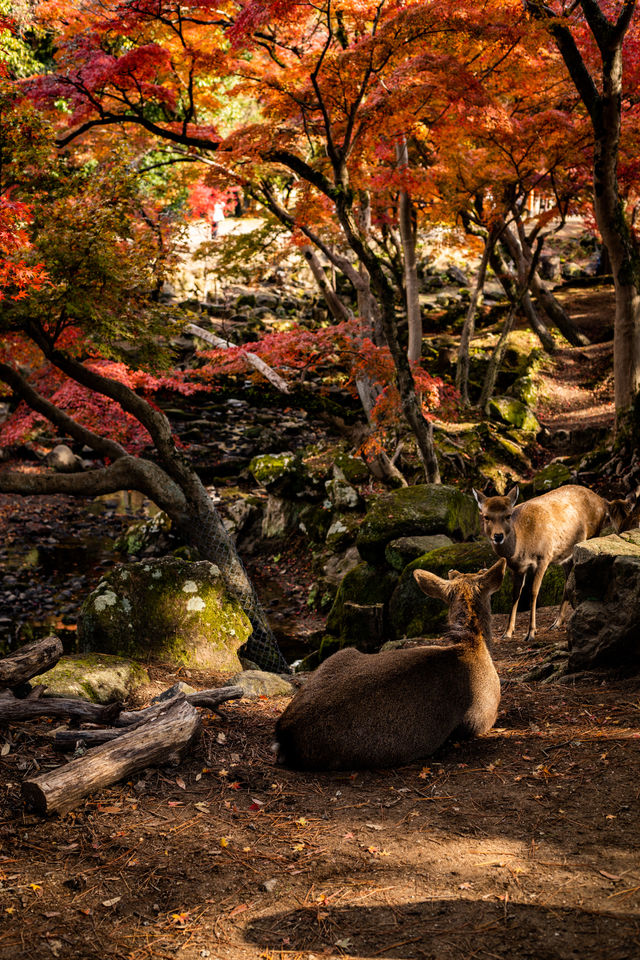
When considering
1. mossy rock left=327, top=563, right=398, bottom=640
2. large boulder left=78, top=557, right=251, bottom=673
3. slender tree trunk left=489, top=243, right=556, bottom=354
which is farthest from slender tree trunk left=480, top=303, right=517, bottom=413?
large boulder left=78, top=557, right=251, bottom=673

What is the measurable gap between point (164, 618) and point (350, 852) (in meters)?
4.00

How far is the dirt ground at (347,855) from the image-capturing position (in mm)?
2561

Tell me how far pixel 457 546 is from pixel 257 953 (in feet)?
19.2

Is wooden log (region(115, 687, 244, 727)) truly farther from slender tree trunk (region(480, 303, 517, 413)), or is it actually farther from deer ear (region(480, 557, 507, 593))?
slender tree trunk (region(480, 303, 517, 413))

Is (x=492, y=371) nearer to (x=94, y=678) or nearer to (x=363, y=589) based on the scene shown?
(x=363, y=589)

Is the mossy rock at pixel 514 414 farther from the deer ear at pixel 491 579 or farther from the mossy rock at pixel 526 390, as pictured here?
the deer ear at pixel 491 579

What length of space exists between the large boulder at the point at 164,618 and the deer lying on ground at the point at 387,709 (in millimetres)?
2645

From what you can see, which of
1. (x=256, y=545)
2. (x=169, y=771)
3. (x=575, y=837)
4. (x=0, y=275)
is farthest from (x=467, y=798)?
(x=256, y=545)

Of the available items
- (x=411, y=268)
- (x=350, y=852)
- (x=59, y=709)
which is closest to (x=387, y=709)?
(x=350, y=852)

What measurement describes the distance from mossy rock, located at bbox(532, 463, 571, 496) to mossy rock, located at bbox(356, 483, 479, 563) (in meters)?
1.76

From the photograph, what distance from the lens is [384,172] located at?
40.8ft

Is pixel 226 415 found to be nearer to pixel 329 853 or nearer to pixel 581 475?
pixel 581 475

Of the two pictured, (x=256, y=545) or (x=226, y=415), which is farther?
(x=226, y=415)

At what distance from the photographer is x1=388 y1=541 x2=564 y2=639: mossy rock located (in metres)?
7.53
